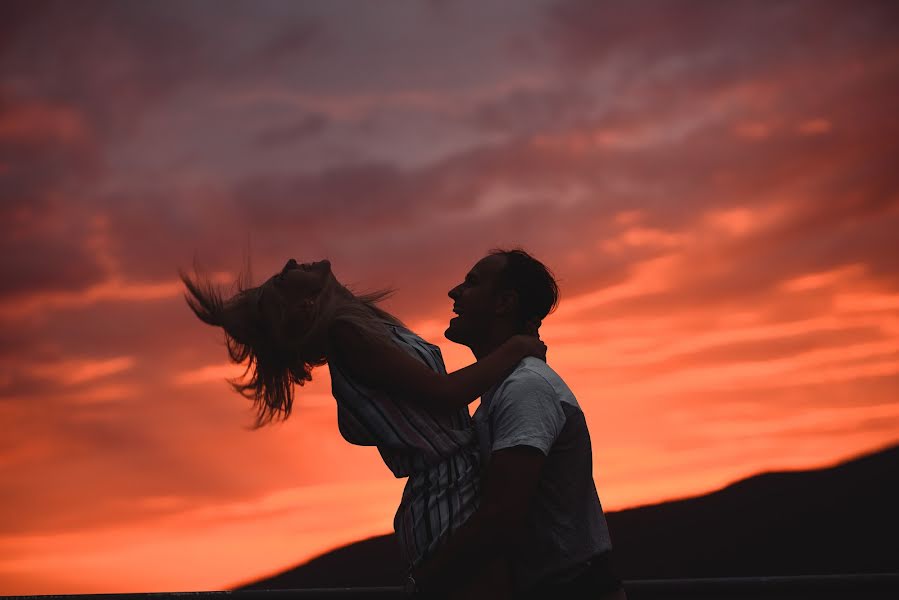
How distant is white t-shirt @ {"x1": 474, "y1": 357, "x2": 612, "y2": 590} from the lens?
266 centimetres

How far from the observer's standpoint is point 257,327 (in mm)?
3023

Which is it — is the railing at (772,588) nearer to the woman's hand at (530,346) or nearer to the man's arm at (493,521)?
the man's arm at (493,521)

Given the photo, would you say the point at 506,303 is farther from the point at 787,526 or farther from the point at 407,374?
the point at 787,526

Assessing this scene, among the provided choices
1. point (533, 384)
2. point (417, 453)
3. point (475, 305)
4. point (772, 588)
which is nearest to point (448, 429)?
point (417, 453)

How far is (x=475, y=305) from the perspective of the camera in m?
3.23

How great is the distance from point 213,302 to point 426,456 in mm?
947

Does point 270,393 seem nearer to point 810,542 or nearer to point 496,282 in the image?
point 496,282

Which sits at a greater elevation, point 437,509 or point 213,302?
point 213,302

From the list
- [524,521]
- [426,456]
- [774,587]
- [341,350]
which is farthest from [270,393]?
[774,587]

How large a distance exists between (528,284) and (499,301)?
125mm

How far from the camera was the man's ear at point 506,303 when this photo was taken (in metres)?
3.22

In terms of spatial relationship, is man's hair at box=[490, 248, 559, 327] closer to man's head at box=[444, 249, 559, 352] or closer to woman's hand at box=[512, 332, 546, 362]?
man's head at box=[444, 249, 559, 352]

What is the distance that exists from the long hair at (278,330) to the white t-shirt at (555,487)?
46 cm

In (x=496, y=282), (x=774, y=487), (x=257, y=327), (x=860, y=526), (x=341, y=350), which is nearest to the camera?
(x=341, y=350)
